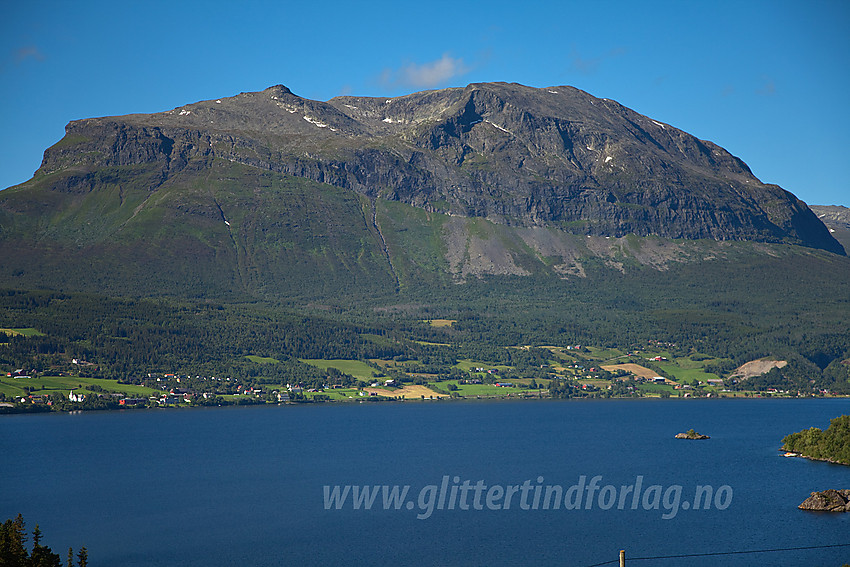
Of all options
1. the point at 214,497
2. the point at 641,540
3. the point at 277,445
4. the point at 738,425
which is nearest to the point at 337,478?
the point at 214,497

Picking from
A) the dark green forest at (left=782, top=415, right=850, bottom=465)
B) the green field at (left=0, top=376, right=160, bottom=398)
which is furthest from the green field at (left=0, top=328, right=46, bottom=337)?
the dark green forest at (left=782, top=415, right=850, bottom=465)

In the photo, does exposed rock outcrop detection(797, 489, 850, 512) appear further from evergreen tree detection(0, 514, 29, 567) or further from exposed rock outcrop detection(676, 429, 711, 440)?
evergreen tree detection(0, 514, 29, 567)

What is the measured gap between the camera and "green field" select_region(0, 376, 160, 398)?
159500 millimetres

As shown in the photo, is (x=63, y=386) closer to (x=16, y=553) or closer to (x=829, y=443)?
(x=16, y=553)

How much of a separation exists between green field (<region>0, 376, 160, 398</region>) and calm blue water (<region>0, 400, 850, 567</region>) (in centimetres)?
502

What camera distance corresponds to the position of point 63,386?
16525 centimetres

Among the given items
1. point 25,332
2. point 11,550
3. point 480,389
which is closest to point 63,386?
point 25,332

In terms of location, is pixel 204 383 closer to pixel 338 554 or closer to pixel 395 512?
pixel 395 512

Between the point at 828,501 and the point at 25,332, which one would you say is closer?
the point at 828,501

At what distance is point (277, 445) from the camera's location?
4953 inches

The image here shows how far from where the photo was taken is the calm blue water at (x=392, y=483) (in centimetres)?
6744

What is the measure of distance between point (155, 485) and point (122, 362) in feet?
308

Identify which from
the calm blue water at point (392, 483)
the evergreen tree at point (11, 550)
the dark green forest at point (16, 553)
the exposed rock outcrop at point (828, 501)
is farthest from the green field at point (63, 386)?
the exposed rock outcrop at point (828, 501)

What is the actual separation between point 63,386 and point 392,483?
9240 cm
